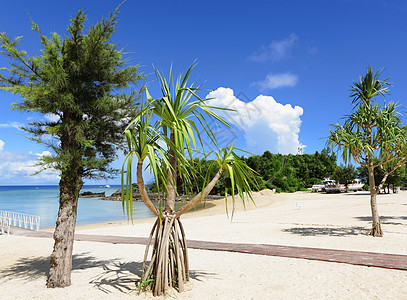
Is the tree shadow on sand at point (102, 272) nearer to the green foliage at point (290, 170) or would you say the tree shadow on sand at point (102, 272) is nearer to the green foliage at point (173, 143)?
the green foliage at point (173, 143)

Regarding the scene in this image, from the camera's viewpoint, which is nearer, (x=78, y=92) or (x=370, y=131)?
(x=78, y=92)

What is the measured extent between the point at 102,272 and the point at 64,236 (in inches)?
58.3

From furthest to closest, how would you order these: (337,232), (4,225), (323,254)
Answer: (4,225) < (337,232) < (323,254)

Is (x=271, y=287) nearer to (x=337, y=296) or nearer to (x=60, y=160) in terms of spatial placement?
(x=337, y=296)

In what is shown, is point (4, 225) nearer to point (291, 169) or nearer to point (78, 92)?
point (78, 92)

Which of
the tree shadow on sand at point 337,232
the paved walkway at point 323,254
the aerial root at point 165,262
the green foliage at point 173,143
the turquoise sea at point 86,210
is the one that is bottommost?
the turquoise sea at point 86,210

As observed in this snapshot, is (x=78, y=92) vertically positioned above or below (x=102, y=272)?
above

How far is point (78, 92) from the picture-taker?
5738 millimetres

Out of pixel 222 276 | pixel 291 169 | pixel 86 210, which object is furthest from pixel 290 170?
pixel 222 276

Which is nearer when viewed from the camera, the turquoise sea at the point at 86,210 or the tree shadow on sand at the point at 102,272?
the tree shadow on sand at the point at 102,272

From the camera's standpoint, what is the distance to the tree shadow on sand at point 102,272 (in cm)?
536

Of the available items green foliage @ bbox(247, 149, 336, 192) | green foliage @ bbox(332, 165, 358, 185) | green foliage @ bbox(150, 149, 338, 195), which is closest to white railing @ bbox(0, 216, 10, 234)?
green foliage @ bbox(150, 149, 338, 195)

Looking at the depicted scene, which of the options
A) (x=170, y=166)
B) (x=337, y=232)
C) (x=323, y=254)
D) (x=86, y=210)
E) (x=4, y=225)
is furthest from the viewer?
(x=86, y=210)

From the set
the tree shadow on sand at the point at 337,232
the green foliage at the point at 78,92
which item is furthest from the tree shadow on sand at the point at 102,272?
the tree shadow on sand at the point at 337,232
